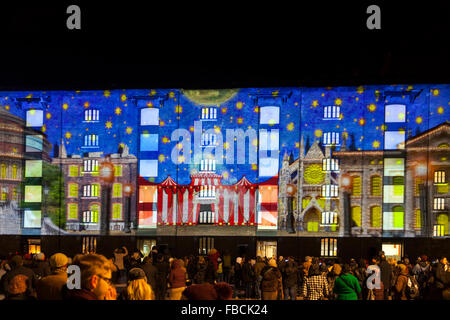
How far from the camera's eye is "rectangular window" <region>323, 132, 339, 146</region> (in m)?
19.5

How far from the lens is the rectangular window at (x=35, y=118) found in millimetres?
20297

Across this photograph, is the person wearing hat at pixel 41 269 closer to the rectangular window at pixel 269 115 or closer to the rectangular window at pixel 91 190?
the rectangular window at pixel 91 190

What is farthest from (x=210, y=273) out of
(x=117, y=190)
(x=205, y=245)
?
(x=117, y=190)

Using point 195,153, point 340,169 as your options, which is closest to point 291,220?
point 340,169

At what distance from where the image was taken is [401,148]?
63.8 ft

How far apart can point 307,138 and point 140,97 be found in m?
A: 6.82

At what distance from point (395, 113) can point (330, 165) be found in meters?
3.16

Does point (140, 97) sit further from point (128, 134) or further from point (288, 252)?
point (288, 252)

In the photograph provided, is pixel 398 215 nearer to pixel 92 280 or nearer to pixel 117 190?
pixel 117 190

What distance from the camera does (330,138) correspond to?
19.6m

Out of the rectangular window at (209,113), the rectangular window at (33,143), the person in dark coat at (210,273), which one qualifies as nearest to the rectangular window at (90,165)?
the rectangular window at (33,143)

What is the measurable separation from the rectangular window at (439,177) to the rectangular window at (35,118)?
15629mm

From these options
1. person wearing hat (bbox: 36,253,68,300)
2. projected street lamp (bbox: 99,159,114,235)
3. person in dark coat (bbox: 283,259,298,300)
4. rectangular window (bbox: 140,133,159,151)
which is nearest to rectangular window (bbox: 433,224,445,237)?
person in dark coat (bbox: 283,259,298,300)

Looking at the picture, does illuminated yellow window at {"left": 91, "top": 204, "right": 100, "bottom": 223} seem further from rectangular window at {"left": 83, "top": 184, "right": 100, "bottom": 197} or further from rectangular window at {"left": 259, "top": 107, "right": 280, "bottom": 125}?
rectangular window at {"left": 259, "top": 107, "right": 280, "bottom": 125}
